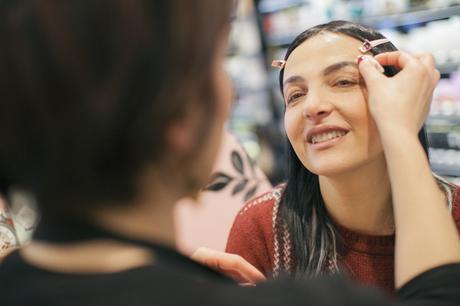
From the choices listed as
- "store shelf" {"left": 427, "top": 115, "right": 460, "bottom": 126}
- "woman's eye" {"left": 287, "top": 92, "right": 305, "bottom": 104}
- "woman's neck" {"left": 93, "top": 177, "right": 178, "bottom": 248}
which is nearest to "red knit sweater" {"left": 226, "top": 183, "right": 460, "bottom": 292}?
"woman's eye" {"left": 287, "top": 92, "right": 305, "bottom": 104}

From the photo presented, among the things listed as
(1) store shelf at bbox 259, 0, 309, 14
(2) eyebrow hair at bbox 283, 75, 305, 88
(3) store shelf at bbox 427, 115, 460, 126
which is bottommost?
(3) store shelf at bbox 427, 115, 460, 126

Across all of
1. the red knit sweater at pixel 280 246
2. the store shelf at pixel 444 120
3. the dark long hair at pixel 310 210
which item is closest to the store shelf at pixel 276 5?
the store shelf at pixel 444 120

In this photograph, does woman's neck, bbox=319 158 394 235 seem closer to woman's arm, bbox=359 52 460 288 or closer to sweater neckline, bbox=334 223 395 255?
sweater neckline, bbox=334 223 395 255

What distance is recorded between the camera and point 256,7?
417 cm

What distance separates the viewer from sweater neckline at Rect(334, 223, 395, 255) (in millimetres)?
1279

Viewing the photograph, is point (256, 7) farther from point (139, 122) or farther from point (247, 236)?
point (139, 122)

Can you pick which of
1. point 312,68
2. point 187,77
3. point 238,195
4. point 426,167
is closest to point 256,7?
point 238,195

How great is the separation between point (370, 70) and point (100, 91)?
80 cm

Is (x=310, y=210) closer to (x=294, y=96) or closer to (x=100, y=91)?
(x=294, y=96)

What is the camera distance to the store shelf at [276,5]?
12.8ft

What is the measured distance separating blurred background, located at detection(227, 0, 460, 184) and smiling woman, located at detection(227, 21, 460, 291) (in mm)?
843

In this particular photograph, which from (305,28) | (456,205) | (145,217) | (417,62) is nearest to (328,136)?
(417,62)

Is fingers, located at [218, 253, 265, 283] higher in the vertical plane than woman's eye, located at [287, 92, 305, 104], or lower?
lower

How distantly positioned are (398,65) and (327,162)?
28cm
